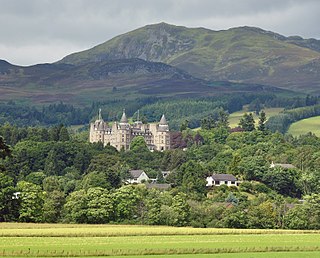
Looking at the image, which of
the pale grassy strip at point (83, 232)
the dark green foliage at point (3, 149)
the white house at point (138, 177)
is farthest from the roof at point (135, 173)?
the dark green foliage at point (3, 149)

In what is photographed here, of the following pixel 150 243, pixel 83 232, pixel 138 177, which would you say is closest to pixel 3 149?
pixel 150 243

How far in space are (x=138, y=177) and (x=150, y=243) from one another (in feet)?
348

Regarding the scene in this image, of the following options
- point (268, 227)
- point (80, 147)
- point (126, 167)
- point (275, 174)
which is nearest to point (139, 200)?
point (268, 227)

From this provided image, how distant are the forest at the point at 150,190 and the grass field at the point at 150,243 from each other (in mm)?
7620

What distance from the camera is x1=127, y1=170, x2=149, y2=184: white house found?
578 feet

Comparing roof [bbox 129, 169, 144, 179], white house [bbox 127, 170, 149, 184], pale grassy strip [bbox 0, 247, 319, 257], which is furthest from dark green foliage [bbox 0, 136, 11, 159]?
roof [bbox 129, 169, 144, 179]

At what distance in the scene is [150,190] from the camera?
438 feet

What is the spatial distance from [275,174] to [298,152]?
33163 mm

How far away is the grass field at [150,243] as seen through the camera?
66.2 m

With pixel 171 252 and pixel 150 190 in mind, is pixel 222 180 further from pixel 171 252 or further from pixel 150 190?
pixel 171 252

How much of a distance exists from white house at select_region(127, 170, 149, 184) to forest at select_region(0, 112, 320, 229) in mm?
2387

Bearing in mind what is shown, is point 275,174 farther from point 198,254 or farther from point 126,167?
point 198,254

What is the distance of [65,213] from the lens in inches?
4419

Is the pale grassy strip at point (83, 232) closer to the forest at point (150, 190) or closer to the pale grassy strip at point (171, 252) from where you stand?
the forest at point (150, 190)
